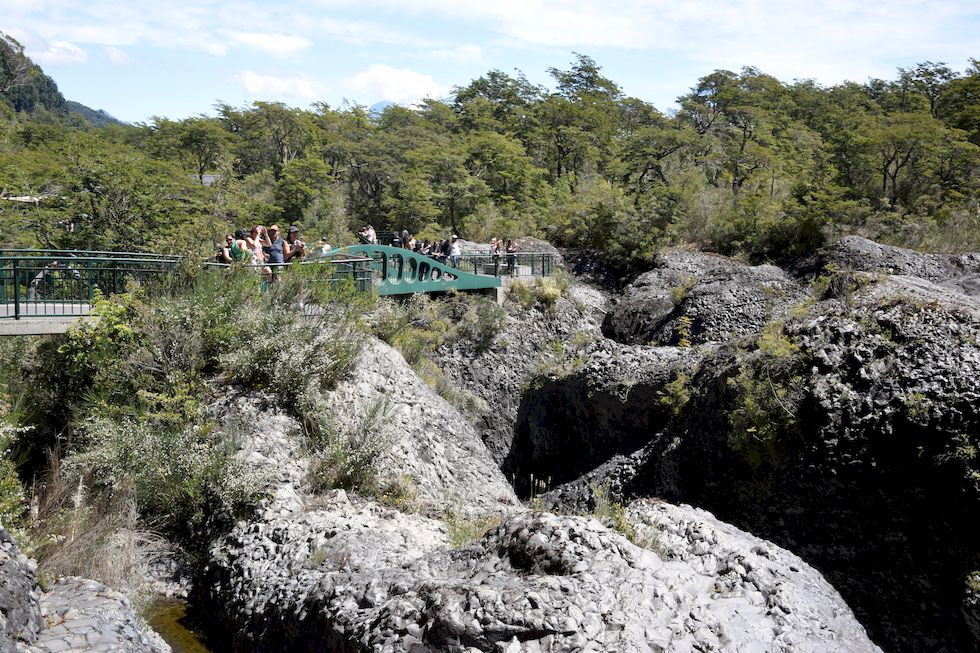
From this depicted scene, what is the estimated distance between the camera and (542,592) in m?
5.63

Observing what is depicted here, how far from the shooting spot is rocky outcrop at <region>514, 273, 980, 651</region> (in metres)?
7.99

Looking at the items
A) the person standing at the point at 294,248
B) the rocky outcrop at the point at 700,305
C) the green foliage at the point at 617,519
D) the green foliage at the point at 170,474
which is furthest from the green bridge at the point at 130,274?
the green foliage at the point at 617,519

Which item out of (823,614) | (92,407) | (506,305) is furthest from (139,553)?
(506,305)

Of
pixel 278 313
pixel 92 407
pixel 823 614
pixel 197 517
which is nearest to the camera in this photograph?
pixel 823 614

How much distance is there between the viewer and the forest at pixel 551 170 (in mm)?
23109

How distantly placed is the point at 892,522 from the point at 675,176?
2757cm

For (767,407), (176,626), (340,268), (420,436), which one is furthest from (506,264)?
(176,626)

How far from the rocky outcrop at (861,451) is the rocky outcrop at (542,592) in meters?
2.00

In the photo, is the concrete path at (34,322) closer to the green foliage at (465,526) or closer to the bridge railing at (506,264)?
the green foliage at (465,526)

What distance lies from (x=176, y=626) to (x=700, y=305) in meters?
14.6

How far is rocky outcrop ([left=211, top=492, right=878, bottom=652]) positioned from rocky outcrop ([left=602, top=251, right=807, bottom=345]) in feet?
33.6

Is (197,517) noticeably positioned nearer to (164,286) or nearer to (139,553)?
(139,553)

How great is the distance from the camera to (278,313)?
11492 mm

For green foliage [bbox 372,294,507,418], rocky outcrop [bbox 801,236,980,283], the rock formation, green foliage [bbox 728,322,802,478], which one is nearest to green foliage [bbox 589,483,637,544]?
the rock formation
